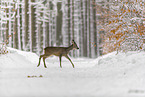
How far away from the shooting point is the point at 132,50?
12836 mm

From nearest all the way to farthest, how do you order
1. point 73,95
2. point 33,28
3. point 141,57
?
point 73,95
point 141,57
point 33,28

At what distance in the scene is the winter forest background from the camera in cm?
1157

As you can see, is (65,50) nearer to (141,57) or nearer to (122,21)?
(122,21)

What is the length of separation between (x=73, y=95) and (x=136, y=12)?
23.6 ft

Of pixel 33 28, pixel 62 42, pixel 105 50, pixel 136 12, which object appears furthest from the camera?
pixel 62 42

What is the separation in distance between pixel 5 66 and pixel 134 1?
7262mm

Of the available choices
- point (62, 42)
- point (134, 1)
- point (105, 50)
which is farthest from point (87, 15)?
point (134, 1)

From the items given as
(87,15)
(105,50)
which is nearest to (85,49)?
(87,15)

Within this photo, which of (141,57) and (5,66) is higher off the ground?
(141,57)

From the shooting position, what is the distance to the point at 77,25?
48.9 m

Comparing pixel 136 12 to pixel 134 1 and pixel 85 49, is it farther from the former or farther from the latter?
pixel 85 49

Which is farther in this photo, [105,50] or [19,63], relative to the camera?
[105,50]

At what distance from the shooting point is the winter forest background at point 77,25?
11570 millimetres

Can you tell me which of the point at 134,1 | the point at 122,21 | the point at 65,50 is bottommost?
the point at 65,50
